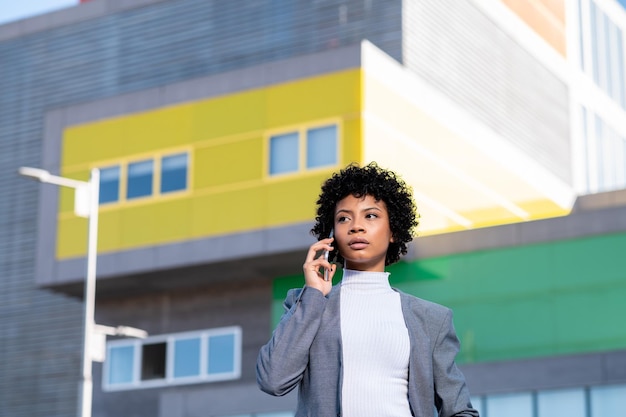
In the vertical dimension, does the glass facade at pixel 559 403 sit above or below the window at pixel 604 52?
below

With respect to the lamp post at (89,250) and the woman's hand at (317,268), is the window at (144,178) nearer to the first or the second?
the lamp post at (89,250)

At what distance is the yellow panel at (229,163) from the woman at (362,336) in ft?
81.1

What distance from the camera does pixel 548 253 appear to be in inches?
1069

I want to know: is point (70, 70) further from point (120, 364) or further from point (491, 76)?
point (491, 76)

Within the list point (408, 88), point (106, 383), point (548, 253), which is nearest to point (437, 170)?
point (408, 88)

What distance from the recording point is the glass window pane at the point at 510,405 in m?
25.9

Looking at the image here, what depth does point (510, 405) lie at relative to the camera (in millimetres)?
26062

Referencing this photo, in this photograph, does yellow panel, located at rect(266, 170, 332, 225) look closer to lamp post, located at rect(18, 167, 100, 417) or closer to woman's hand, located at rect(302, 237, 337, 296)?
lamp post, located at rect(18, 167, 100, 417)

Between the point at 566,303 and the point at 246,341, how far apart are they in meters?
7.59

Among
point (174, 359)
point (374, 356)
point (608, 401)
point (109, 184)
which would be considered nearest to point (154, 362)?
point (174, 359)

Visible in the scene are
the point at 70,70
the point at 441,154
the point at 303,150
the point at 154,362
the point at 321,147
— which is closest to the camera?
the point at 321,147

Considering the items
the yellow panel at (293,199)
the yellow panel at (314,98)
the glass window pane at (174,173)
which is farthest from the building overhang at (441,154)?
the glass window pane at (174,173)

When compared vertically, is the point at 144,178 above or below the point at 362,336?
above

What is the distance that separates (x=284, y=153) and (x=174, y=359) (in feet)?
18.1
